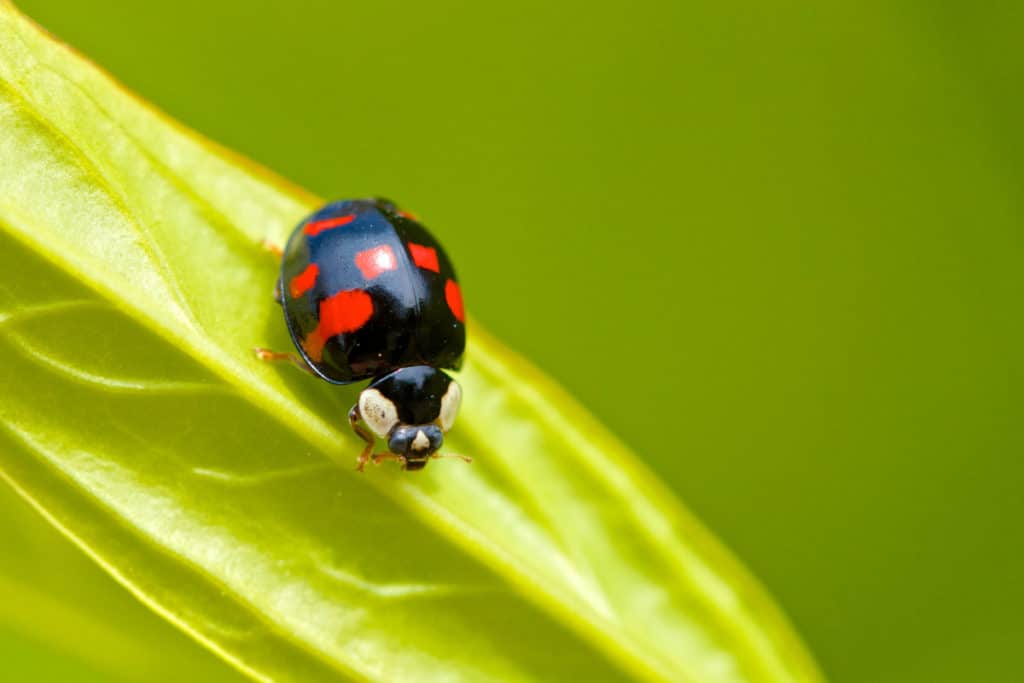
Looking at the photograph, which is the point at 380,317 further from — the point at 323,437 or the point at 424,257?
the point at 323,437

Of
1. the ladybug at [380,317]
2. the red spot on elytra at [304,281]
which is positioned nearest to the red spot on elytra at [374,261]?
the ladybug at [380,317]

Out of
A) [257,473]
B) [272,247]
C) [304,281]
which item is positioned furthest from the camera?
[304,281]

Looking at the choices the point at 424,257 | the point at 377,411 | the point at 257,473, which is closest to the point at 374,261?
the point at 424,257

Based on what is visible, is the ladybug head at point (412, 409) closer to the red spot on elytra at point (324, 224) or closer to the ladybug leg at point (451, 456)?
the ladybug leg at point (451, 456)

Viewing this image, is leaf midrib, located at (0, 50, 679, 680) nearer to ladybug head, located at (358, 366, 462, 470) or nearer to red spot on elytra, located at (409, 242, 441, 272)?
ladybug head, located at (358, 366, 462, 470)

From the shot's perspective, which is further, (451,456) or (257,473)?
(451,456)

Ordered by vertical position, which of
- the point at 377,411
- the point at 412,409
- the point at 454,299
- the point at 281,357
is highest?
the point at 454,299

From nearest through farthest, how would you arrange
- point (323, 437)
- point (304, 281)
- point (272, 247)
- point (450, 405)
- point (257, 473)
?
point (257, 473), point (323, 437), point (272, 247), point (304, 281), point (450, 405)

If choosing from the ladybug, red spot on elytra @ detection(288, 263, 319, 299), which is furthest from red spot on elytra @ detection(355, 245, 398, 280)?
red spot on elytra @ detection(288, 263, 319, 299)
